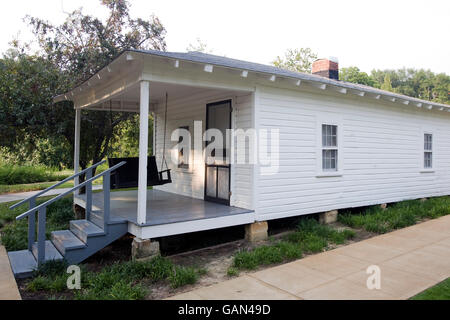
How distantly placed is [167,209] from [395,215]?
5132mm

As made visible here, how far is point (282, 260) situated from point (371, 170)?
4378mm

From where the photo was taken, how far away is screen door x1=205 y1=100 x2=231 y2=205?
676cm

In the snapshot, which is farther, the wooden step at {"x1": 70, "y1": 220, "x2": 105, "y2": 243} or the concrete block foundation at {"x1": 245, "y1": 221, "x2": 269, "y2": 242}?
the concrete block foundation at {"x1": 245, "y1": 221, "x2": 269, "y2": 242}

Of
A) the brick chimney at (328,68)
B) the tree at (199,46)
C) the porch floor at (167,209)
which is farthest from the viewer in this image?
the tree at (199,46)

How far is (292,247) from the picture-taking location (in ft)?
17.7

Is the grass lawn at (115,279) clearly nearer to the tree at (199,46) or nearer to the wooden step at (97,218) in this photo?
the wooden step at (97,218)

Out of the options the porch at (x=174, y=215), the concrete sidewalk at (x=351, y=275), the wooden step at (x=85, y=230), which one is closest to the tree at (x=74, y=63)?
the porch at (x=174, y=215)

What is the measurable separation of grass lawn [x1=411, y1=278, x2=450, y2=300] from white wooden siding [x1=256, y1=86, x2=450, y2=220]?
2.90 meters

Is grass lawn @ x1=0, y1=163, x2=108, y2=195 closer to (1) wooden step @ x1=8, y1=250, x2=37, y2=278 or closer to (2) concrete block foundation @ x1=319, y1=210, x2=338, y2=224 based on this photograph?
(1) wooden step @ x1=8, y1=250, x2=37, y2=278

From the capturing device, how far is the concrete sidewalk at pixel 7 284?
3.81 meters

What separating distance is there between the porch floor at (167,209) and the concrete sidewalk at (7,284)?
4.90ft

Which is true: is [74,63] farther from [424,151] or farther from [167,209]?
[424,151]

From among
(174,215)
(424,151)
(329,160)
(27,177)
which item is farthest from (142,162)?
(27,177)

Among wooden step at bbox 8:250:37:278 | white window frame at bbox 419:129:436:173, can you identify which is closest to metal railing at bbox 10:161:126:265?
wooden step at bbox 8:250:37:278
